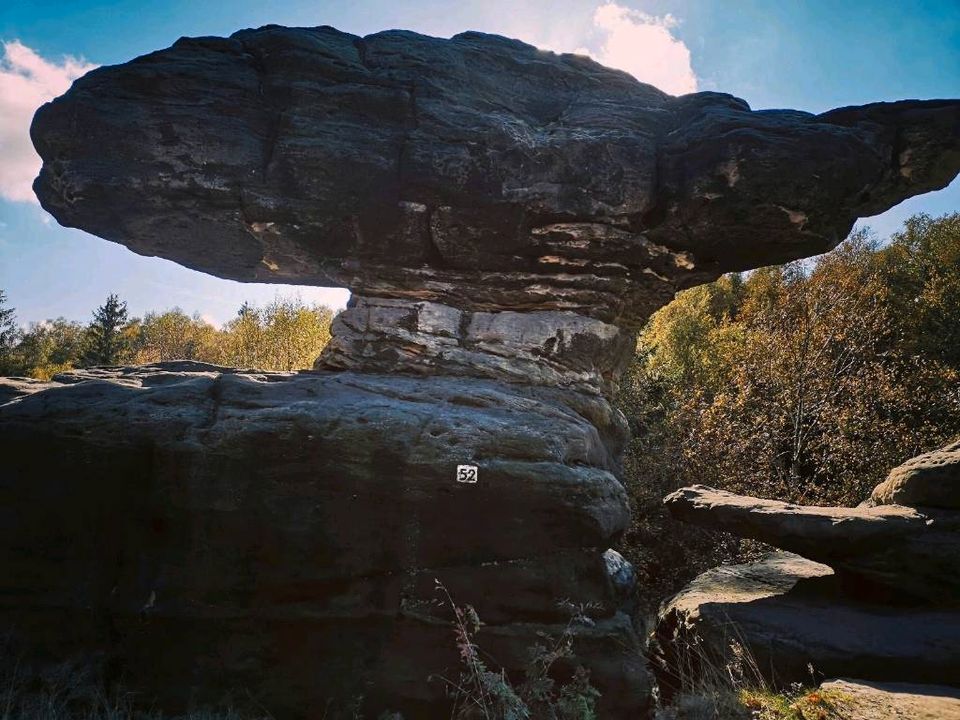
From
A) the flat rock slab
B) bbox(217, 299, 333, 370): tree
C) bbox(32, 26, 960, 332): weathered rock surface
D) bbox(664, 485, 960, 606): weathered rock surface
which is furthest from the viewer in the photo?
bbox(217, 299, 333, 370): tree

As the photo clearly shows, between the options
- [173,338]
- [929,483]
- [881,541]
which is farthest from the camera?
[173,338]

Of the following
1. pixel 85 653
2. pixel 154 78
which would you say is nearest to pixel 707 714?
pixel 85 653

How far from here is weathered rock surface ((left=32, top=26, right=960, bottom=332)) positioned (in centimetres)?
772

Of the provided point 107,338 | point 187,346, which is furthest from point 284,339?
point 187,346

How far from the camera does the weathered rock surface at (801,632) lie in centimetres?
603

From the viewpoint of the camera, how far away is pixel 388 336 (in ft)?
27.1

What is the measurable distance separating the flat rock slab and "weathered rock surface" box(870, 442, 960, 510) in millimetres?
2707

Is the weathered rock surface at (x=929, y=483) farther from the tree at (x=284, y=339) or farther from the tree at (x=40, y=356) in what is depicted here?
the tree at (x=40, y=356)

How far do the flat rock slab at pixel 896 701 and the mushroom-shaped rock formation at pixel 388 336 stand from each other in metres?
2.05

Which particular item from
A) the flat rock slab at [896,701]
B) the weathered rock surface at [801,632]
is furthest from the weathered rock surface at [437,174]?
the flat rock slab at [896,701]

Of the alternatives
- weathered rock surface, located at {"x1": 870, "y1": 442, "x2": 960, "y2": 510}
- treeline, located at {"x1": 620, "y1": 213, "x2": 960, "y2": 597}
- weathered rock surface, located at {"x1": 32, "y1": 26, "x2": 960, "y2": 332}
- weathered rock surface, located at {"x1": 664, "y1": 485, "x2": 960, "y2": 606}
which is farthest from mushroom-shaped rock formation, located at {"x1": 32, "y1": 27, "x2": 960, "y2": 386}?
treeline, located at {"x1": 620, "y1": 213, "x2": 960, "y2": 597}

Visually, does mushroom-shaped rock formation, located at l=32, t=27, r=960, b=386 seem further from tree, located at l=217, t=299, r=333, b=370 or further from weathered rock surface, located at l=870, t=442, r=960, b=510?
tree, located at l=217, t=299, r=333, b=370

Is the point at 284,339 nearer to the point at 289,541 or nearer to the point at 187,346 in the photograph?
the point at 187,346

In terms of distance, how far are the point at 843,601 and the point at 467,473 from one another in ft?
18.8
